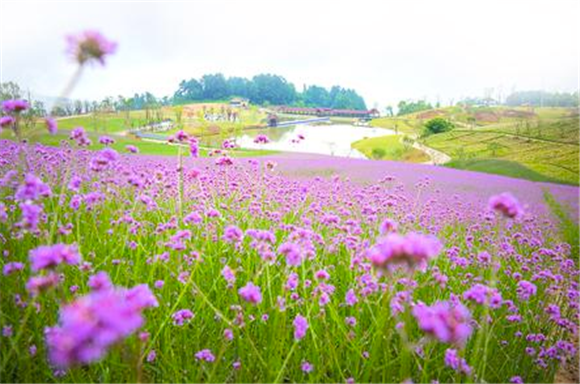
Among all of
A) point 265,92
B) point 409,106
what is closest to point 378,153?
point 409,106

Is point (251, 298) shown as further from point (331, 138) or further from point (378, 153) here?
point (378, 153)

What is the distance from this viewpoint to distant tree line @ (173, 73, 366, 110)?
3844mm

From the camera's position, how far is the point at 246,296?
38.9 inches

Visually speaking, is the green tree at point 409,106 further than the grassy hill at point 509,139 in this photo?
Yes

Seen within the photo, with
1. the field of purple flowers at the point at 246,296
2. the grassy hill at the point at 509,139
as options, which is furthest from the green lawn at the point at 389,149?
the field of purple flowers at the point at 246,296

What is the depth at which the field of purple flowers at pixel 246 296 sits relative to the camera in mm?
809

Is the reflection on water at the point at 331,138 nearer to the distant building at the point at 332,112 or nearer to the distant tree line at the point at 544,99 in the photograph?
the distant building at the point at 332,112

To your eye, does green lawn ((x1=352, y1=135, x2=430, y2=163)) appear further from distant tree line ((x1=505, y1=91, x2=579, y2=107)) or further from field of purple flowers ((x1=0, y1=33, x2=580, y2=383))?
field of purple flowers ((x1=0, y1=33, x2=580, y2=383))

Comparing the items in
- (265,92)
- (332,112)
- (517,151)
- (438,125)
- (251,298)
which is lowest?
(251,298)

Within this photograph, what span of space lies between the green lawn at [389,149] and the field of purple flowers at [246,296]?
2227 millimetres

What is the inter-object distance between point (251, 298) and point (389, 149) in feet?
16.0

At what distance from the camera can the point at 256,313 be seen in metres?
1.71

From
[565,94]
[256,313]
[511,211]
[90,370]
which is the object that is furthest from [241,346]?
[565,94]

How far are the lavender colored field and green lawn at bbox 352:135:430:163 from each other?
2289 mm
